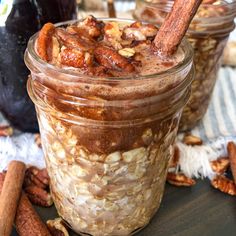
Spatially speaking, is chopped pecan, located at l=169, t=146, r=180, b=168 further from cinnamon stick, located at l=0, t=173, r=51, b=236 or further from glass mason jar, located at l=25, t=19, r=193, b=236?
cinnamon stick, located at l=0, t=173, r=51, b=236

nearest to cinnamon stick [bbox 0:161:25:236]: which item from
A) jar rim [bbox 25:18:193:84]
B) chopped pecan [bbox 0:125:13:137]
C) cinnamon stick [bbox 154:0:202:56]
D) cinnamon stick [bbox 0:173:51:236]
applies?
cinnamon stick [bbox 0:173:51:236]

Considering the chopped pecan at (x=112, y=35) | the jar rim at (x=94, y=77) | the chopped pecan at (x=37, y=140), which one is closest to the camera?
the jar rim at (x=94, y=77)

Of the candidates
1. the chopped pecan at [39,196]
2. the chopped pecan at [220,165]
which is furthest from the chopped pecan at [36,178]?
the chopped pecan at [220,165]

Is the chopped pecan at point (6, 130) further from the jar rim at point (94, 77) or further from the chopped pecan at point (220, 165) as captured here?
the chopped pecan at point (220, 165)

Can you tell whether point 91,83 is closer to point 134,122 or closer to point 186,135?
point 134,122

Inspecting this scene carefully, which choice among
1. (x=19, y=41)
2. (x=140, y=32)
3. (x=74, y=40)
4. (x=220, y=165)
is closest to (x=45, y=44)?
(x=74, y=40)

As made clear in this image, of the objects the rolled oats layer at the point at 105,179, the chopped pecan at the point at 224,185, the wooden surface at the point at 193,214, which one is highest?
the rolled oats layer at the point at 105,179
